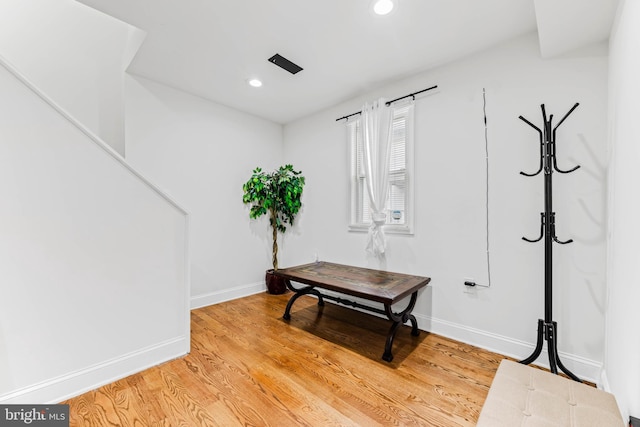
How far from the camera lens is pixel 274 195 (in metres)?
3.84

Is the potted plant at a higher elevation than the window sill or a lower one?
higher

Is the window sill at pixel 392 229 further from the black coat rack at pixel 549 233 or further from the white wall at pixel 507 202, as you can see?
the black coat rack at pixel 549 233

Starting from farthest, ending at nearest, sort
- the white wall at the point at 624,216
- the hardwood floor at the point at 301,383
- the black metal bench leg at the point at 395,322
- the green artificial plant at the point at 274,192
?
the green artificial plant at the point at 274,192
the black metal bench leg at the point at 395,322
the hardwood floor at the point at 301,383
the white wall at the point at 624,216

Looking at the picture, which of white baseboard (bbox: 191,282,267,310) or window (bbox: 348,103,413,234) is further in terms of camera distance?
white baseboard (bbox: 191,282,267,310)

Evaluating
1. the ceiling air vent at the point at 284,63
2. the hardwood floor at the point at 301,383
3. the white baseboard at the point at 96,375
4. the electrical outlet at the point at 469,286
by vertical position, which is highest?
the ceiling air vent at the point at 284,63

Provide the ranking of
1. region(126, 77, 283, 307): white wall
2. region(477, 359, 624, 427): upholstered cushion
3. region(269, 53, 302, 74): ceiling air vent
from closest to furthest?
region(477, 359, 624, 427): upholstered cushion → region(269, 53, 302, 74): ceiling air vent → region(126, 77, 283, 307): white wall

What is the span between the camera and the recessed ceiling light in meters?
1.88

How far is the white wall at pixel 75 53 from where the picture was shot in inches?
103

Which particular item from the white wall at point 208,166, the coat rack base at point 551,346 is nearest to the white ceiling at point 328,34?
the white wall at point 208,166

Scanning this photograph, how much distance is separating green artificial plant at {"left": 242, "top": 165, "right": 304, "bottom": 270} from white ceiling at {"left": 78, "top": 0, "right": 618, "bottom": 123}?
46.5 inches

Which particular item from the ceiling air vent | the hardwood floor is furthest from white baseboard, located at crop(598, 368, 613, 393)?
the ceiling air vent

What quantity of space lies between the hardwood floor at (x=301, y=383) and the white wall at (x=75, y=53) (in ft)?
8.04

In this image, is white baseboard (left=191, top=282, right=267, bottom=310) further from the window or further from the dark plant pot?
the window

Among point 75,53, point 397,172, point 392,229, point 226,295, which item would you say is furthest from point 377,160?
point 75,53
